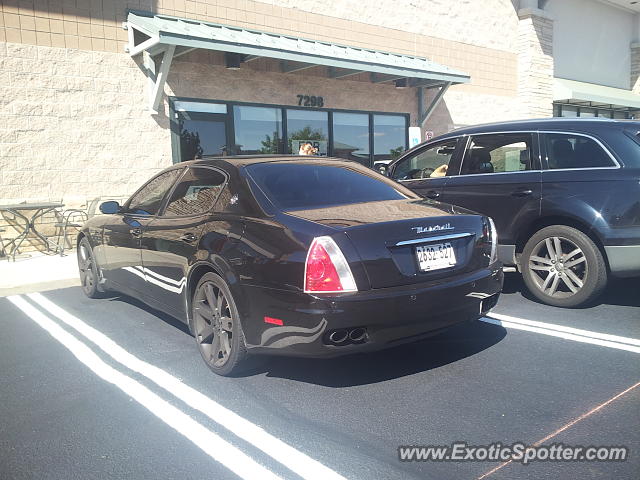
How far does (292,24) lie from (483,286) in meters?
10.4

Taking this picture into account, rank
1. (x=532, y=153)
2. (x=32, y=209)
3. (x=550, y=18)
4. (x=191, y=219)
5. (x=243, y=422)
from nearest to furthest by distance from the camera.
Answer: (x=243, y=422) → (x=191, y=219) → (x=532, y=153) → (x=32, y=209) → (x=550, y=18)

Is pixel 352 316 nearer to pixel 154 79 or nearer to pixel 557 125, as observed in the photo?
pixel 557 125

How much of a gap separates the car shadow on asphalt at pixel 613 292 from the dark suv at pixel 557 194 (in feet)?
1.08

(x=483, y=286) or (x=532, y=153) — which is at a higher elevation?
(x=532, y=153)

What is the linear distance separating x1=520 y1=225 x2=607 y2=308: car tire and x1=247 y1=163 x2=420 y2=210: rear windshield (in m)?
1.71

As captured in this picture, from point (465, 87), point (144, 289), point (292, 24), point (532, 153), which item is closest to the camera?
point (144, 289)

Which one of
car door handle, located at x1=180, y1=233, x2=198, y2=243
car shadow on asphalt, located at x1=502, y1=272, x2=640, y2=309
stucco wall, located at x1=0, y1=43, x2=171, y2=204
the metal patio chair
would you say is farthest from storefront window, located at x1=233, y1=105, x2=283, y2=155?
car door handle, located at x1=180, y1=233, x2=198, y2=243

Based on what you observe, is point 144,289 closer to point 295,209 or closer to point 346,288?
point 295,209

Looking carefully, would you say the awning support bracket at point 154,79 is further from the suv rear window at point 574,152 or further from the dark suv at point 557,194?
the suv rear window at point 574,152

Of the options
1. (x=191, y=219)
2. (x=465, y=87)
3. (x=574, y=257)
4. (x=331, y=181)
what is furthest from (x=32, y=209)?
(x=465, y=87)

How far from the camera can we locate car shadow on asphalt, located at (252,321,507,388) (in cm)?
365

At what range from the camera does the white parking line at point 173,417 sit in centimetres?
261

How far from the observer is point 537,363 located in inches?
148

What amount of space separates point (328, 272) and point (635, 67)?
24.7 metres
